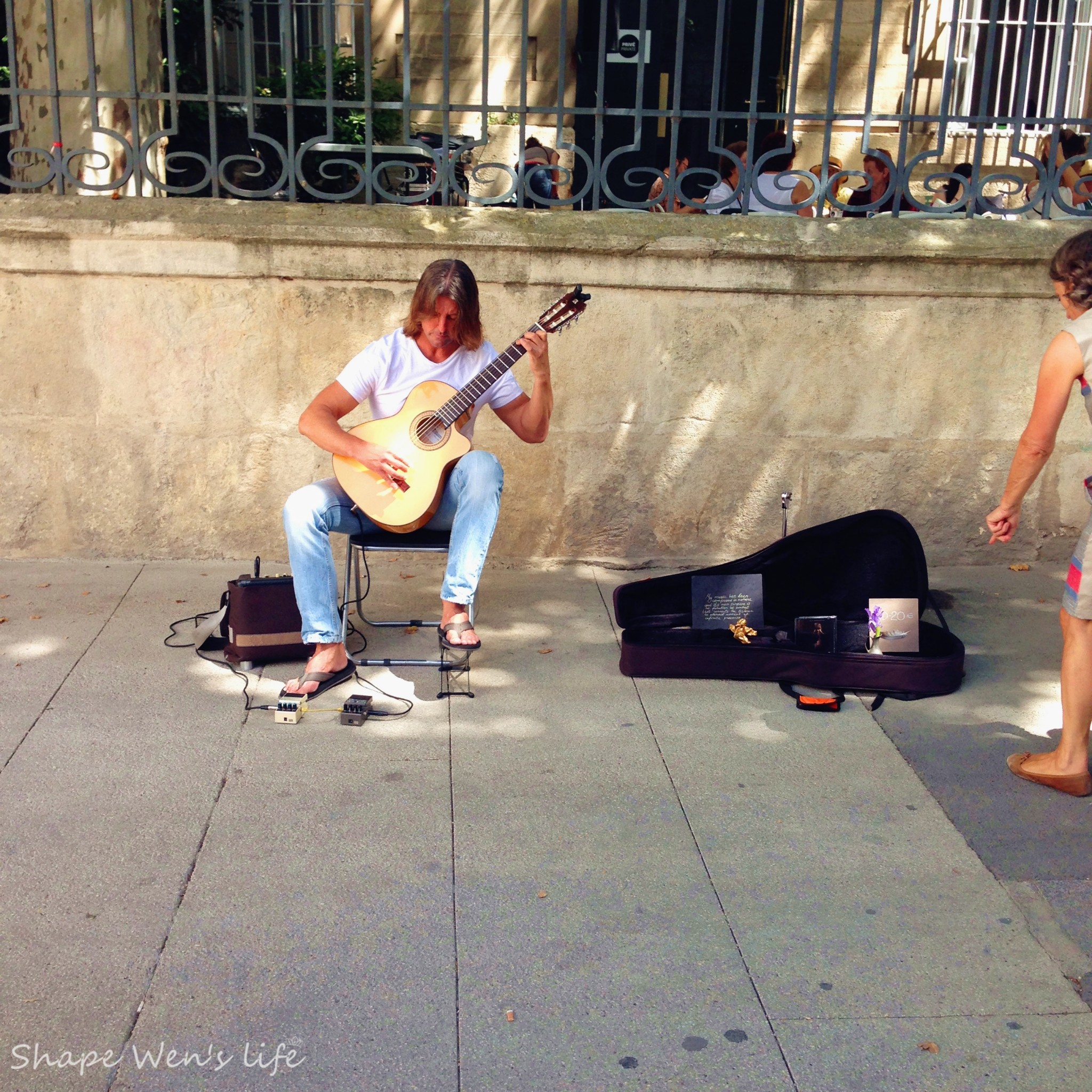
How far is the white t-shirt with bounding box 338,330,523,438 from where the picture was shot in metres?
4.35

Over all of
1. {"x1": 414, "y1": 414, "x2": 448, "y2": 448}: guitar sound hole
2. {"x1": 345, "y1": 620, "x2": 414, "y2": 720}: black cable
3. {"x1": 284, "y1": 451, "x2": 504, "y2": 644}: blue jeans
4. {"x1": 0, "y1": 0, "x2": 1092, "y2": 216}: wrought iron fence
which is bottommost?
{"x1": 345, "y1": 620, "x2": 414, "y2": 720}: black cable

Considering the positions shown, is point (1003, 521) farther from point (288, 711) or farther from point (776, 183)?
point (776, 183)

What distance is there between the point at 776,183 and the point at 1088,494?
255 centimetres

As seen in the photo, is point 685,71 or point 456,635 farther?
point 685,71

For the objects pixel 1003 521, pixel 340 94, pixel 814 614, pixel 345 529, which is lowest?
pixel 814 614

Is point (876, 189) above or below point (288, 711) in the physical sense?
above

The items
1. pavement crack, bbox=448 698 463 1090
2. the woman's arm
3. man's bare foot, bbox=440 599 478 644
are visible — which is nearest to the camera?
pavement crack, bbox=448 698 463 1090

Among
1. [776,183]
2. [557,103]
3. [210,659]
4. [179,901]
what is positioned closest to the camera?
[179,901]

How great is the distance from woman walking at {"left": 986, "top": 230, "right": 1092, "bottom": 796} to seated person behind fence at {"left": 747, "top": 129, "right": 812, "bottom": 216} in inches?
73.0

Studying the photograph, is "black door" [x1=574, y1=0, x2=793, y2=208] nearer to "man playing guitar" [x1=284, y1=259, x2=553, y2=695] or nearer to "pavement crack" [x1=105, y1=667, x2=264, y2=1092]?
"man playing guitar" [x1=284, y1=259, x2=553, y2=695]

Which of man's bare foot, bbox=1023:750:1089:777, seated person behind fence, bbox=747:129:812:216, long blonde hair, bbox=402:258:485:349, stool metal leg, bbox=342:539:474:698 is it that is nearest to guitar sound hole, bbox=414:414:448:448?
long blonde hair, bbox=402:258:485:349

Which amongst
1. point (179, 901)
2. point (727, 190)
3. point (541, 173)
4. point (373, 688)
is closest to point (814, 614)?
point (373, 688)

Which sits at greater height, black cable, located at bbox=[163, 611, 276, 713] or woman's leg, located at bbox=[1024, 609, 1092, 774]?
woman's leg, located at bbox=[1024, 609, 1092, 774]

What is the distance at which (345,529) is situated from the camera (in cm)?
432
